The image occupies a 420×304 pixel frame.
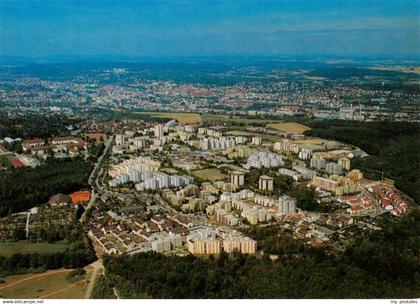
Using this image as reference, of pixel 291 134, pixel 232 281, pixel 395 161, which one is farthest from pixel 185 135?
pixel 232 281

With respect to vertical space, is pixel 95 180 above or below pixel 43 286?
below

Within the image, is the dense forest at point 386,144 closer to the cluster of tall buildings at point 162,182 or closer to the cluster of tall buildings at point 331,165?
the cluster of tall buildings at point 331,165

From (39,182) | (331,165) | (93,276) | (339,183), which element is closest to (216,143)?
(331,165)

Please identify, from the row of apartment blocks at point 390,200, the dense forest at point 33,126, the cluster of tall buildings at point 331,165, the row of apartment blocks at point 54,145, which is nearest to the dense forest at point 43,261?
the row of apartment blocks at point 390,200

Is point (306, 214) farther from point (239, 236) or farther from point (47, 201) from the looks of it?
point (47, 201)

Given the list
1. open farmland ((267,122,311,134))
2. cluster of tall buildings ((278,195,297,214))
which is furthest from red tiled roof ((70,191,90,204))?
open farmland ((267,122,311,134))

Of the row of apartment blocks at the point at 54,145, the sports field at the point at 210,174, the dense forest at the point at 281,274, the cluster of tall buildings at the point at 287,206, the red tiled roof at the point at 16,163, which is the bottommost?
the sports field at the point at 210,174

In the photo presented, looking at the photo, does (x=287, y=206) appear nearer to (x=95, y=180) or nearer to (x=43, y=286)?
(x=43, y=286)
